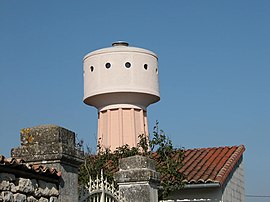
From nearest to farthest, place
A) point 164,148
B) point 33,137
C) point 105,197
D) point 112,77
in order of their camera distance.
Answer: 1. point 33,137
2. point 105,197
3. point 164,148
4. point 112,77

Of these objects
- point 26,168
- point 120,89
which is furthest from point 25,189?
point 120,89

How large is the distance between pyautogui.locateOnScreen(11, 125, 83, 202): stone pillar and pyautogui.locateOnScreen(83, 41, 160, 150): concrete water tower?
12.4 m

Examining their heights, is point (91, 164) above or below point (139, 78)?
below

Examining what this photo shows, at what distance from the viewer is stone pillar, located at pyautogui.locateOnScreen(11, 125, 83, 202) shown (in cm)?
634

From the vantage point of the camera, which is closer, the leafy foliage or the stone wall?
the stone wall

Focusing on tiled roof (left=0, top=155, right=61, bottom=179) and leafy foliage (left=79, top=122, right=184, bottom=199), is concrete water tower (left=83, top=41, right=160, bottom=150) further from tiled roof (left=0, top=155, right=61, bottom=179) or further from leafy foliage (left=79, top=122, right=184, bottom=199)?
tiled roof (left=0, top=155, right=61, bottom=179)

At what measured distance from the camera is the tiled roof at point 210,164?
47.2 ft

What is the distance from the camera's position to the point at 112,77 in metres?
19.2

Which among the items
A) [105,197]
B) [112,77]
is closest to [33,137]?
[105,197]

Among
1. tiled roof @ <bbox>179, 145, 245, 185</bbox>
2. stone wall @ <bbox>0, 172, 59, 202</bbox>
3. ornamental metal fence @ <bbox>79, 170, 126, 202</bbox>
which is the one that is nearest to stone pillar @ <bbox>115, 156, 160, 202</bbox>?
ornamental metal fence @ <bbox>79, 170, 126, 202</bbox>

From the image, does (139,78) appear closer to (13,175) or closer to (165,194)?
(165,194)

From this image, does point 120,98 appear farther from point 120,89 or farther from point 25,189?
point 25,189

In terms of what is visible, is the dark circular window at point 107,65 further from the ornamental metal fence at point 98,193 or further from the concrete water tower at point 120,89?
the ornamental metal fence at point 98,193

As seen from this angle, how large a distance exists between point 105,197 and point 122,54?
12.0 metres
